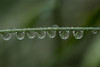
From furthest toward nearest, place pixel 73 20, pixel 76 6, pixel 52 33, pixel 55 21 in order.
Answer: pixel 76 6 → pixel 73 20 → pixel 55 21 → pixel 52 33

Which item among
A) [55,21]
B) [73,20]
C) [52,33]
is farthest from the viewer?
[73,20]

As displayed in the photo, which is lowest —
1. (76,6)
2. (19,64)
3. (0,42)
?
(19,64)

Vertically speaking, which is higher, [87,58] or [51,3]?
[51,3]

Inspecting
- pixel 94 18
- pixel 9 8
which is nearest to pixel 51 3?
pixel 94 18

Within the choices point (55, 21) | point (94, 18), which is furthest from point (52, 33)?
point (55, 21)

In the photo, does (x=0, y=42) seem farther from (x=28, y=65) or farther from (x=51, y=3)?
(x=51, y=3)

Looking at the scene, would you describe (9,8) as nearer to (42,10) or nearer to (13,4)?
(13,4)

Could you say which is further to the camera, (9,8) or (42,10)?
(9,8)
